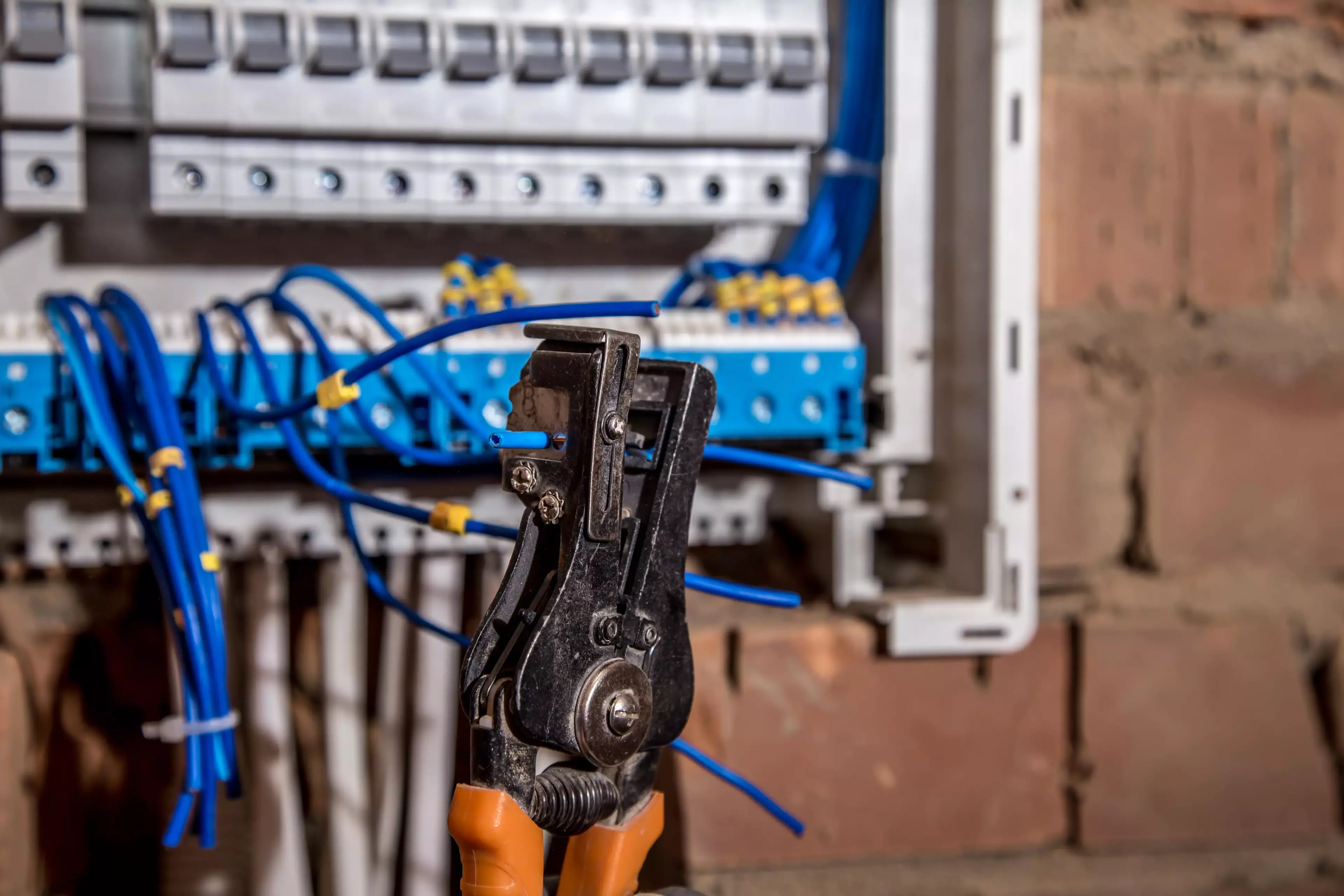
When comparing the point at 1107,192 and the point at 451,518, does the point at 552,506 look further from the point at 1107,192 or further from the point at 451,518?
the point at 1107,192

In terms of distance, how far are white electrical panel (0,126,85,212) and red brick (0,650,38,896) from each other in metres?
0.24

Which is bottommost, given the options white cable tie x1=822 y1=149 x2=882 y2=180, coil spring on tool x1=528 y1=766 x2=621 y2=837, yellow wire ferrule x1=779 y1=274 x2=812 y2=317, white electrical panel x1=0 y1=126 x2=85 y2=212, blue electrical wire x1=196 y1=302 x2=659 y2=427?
coil spring on tool x1=528 y1=766 x2=621 y2=837

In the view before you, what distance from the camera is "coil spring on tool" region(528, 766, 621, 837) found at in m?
0.39

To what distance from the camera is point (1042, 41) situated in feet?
2.46

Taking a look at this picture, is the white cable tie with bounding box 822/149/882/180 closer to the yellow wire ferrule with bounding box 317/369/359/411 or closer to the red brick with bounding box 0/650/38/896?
the yellow wire ferrule with bounding box 317/369/359/411

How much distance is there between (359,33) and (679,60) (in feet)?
0.56

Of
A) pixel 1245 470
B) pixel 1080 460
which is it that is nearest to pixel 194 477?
pixel 1080 460

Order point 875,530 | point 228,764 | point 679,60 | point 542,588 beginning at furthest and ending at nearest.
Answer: point 875,530 < point 679,60 < point 228,764 < point 542,588

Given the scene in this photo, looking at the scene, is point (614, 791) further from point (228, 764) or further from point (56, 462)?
point (56, 462)

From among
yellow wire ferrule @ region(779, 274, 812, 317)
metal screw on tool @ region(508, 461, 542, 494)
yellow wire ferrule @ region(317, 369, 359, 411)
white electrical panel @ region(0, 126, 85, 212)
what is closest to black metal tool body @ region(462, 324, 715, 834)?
metal screw on tool @ region(508, 461, 542, 494)

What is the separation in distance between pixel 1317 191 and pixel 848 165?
320mm

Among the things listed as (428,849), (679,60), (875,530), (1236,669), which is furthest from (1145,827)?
(679,60)

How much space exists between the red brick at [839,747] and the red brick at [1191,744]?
7cm

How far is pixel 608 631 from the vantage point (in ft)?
1.31
